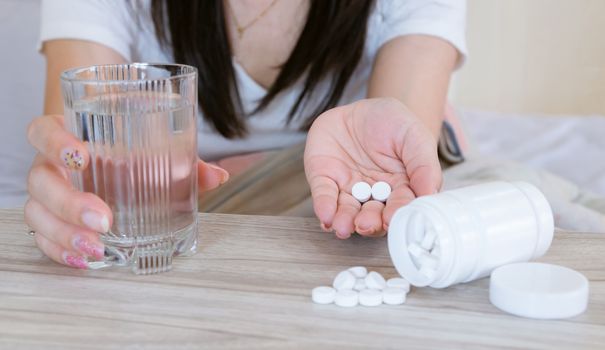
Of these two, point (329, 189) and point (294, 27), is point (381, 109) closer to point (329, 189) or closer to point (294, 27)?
→ point (329, 189)

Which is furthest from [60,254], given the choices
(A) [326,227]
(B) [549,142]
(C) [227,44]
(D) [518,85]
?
(D) [518,85]

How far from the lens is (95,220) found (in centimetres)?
58

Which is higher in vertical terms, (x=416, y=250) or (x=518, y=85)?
(x=416, y=250)

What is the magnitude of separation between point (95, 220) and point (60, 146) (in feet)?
0.22

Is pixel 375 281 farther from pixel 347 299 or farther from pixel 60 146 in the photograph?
pixel 60 146

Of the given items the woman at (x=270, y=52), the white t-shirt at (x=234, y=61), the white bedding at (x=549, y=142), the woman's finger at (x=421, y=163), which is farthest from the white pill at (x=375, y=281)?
the white bedding at (x=549, y=142)

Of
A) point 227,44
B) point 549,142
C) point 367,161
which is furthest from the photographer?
point 549,142

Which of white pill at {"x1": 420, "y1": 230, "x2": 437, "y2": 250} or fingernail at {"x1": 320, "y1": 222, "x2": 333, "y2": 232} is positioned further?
fingernail at {"x1": 320, "y1": 222, "x2": 333, "y2": 232}

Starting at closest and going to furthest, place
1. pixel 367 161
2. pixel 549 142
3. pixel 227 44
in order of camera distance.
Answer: pixel 367 161 < pixel 227 44 < pixel 549 142

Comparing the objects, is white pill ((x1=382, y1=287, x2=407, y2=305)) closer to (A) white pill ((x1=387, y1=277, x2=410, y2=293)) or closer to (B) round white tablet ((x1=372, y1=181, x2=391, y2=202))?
(A) white pill ((x1=387, y1=277, x2=410, y2=293))

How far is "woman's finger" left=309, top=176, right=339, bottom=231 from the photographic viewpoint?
0.67 meters

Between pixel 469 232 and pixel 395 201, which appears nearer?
pixel 469 232

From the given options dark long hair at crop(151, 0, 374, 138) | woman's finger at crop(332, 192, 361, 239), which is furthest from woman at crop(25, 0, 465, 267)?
woman's finger at crop(332, 192, 361, 239)

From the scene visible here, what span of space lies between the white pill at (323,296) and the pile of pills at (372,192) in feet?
0.51
